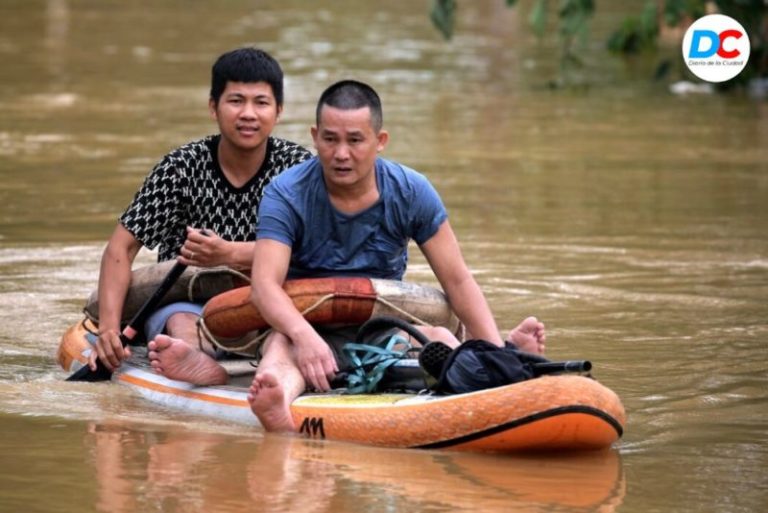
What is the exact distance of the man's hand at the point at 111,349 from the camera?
722 cm

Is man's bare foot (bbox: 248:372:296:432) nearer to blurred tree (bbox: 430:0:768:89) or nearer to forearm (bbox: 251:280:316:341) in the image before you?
forearm (bbox: 251:280:316:341)

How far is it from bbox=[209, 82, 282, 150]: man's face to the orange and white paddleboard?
3.98ft

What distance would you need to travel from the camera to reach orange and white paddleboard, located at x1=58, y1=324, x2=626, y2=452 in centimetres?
587

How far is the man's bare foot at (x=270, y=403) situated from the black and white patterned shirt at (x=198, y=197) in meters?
1.15

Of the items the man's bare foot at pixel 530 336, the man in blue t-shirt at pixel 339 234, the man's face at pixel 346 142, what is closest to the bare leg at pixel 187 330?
the man in blue t-shirt at pixel 339 234

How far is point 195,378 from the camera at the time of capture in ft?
22.5

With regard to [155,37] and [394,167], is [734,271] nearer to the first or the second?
[394,167]

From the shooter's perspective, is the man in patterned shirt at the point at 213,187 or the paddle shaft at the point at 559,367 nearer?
the paddle shaft at the point at 559,367

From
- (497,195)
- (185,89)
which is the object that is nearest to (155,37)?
(185,89)

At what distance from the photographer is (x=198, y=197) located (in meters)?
7.34

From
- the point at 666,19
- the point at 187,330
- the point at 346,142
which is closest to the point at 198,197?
the point at 187,330

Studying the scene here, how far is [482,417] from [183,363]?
1.41 m

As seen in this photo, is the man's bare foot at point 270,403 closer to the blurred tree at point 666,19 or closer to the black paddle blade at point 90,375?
the black paddle blade at point 90,375

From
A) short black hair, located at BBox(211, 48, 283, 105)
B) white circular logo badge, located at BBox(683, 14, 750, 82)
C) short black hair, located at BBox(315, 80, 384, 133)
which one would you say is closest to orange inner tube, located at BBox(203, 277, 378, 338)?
short black hair, located at BBox(315, 80, 384, 133)
